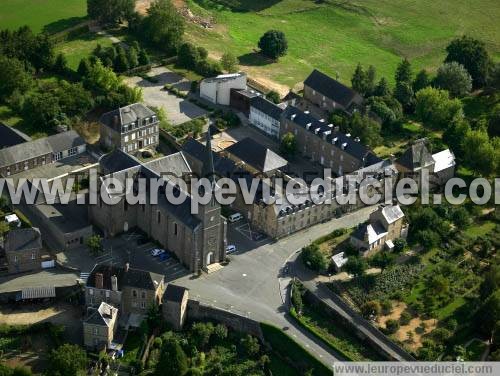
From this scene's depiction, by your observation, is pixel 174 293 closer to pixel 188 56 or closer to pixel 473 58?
pixel 188 56

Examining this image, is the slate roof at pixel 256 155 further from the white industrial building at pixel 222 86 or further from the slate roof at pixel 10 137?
the slate roof at pixel 10 137

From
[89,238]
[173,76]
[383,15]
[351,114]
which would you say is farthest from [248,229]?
[383,15]

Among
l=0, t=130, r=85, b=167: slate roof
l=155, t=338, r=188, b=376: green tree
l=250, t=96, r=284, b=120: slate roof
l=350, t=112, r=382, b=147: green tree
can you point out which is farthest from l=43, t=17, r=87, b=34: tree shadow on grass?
l=155, t=338, r=188, b=376: green tree

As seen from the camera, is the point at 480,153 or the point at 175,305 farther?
the point at 480,153

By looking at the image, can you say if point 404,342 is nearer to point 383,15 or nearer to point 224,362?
point 224,362

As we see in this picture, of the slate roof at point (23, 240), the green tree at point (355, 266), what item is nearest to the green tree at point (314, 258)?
the green tree at point (355, 266)

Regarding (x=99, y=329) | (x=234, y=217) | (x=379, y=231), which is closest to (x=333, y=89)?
(x=234, y=217)
